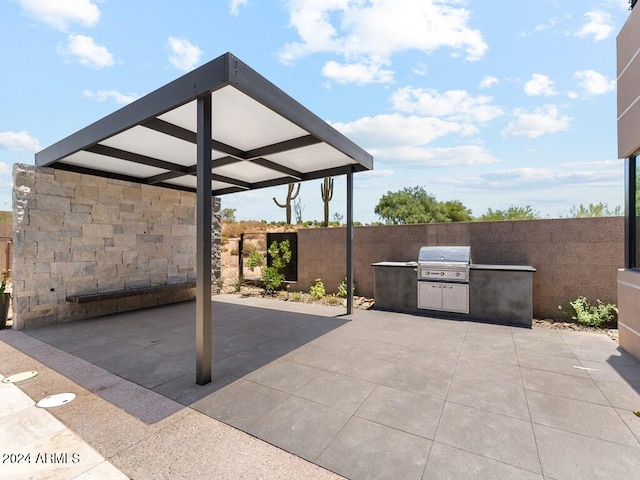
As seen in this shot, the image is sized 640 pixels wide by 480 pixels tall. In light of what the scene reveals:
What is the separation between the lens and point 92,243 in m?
5.65

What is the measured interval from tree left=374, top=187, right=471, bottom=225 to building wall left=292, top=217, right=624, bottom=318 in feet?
42.6

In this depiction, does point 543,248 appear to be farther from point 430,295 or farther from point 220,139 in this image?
point 220,139

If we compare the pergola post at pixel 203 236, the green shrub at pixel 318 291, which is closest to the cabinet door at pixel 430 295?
the green shrub at pixel 318 291

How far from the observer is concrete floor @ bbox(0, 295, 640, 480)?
1.82 meters

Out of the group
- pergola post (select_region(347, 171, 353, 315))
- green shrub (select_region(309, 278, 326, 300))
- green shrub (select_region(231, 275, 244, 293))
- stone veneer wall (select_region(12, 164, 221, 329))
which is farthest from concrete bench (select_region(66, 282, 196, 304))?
pergola post (select_region(347, 171, 353, 315))

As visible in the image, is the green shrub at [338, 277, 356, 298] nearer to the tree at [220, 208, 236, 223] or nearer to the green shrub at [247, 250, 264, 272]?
the green shrub at [247, 250, 264, 272]

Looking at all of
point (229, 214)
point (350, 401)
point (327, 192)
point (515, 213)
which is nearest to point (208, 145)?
point (350, 401)

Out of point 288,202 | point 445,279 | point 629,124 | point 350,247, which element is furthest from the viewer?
point 288,202

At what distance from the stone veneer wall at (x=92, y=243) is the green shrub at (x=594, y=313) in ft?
26.0

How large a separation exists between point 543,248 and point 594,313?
1304mm

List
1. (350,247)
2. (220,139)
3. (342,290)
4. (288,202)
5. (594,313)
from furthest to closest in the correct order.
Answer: (288,202), (342,290), (350,247), (594,313), (220,139)

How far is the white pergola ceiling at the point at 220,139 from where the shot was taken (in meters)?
2.90

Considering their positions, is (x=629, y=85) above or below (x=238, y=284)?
above

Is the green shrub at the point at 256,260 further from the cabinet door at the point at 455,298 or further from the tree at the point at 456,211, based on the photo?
the tree at the point at 456,211
